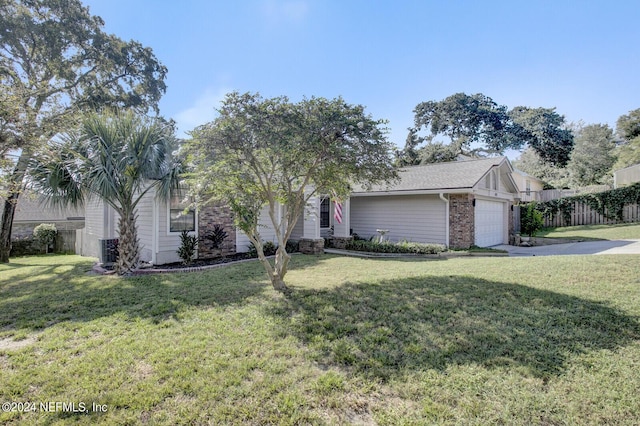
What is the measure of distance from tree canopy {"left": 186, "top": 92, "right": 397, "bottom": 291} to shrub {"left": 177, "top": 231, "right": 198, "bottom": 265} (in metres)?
3.88

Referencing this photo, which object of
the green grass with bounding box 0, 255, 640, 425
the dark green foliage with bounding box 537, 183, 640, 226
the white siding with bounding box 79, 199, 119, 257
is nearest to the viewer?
the green grass with bounding box 0, 255, 640, 425

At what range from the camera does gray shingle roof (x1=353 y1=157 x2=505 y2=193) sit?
13.1 metres

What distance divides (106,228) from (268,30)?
10.2 metres

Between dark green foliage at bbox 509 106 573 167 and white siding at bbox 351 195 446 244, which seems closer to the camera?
white siding at bbox 351 195 446 244

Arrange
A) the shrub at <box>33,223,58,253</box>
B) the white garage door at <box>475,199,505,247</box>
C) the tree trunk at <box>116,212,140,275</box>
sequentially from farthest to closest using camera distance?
the shrub at <box>33,223,58,253</box>, the white garage door at <box>475,199,505,247</box>, the tree trunk at <box>116,212,140,275</box>

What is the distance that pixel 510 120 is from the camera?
3297 centimetres

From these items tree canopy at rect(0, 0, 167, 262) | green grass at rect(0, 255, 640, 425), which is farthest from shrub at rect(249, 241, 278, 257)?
tree canopy at rect(0, 0, 167, 262)

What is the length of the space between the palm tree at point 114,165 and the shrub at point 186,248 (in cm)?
146

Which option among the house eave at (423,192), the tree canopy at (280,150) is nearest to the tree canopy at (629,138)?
the house eave at (423,192)

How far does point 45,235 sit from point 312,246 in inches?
571

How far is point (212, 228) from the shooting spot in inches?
460

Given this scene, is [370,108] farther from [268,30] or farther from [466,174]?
[466,174]

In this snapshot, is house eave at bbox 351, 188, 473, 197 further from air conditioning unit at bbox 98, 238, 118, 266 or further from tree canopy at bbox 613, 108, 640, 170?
tree canopy at bbox 613, 108, 640, 170

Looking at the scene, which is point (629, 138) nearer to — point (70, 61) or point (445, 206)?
point (445, 206)
